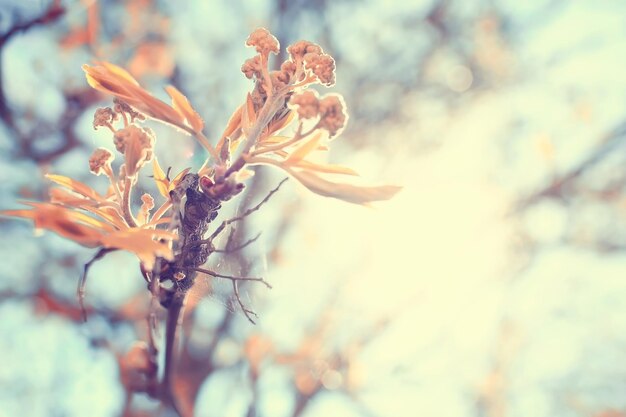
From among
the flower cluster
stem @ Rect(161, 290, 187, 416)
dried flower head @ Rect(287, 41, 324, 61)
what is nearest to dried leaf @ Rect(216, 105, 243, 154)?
the flower cluster

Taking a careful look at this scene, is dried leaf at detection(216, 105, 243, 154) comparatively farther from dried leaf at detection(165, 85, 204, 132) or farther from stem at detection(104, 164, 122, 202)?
stem at detection(104, 164, 122, 202)

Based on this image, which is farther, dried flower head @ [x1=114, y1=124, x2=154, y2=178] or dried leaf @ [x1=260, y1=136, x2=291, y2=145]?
dried leaf @ [x1=260, y1=136, x2=291, y2=145]

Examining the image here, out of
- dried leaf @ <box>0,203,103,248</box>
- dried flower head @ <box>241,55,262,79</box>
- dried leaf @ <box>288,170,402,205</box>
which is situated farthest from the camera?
dried flower head @ <box>241,55,262,79</box>

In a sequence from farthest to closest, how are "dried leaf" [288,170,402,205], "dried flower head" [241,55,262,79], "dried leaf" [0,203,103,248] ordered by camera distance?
"dried flower head" [241,55,262,79]
"dried leaf" [288,170,402,205]
"dried leaf" [0,203,103,248]

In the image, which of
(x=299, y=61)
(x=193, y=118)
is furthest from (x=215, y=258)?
(x=299, y=61)

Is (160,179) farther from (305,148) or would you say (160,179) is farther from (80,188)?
(305,148)

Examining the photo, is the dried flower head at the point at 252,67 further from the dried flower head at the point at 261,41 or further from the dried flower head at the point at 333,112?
the dried flower head at the point at 333,112

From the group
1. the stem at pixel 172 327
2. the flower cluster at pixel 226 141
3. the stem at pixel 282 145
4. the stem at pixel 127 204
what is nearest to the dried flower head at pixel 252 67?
the flower cluster at pixel 226 141
